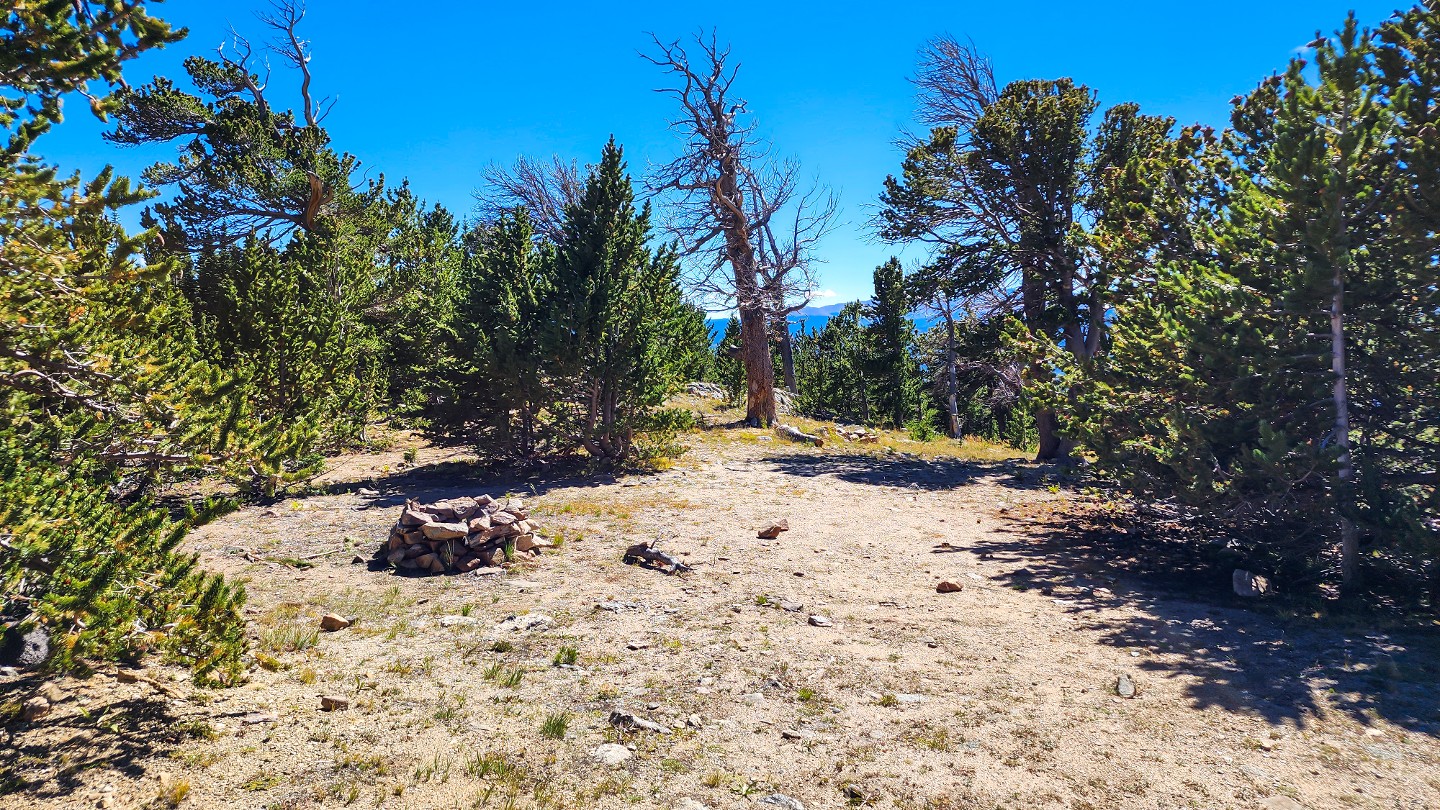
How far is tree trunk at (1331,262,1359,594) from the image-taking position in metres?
6.85

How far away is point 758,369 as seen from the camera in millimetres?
21359

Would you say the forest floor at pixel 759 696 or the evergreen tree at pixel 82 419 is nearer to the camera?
the evergreen tree at pixel 82 419

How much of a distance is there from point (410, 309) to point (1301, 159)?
20.5 meters

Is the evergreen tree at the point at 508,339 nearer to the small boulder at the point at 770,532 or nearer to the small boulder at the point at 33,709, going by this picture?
the small boulder at the point at 770,532

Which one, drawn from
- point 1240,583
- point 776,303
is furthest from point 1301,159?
point 776,303

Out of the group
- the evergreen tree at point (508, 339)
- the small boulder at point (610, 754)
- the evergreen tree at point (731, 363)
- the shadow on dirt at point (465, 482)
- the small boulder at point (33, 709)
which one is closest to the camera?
the small boulder at point (610, 754)

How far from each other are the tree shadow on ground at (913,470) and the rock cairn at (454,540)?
779 cm

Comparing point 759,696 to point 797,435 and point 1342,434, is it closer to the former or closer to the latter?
point 1342,434

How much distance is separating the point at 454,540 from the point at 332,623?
2134 mm

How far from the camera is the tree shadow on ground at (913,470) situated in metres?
14.6

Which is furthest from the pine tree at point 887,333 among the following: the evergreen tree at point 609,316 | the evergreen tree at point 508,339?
the evergreen tree at point 508,339

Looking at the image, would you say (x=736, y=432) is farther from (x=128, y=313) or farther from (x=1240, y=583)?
(x=128, y=313)

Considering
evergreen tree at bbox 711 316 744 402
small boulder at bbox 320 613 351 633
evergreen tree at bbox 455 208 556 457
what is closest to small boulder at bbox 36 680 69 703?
small boulder at bbox 320 613 351 633

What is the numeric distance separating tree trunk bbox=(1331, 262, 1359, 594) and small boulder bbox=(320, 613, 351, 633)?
9.88 meters
